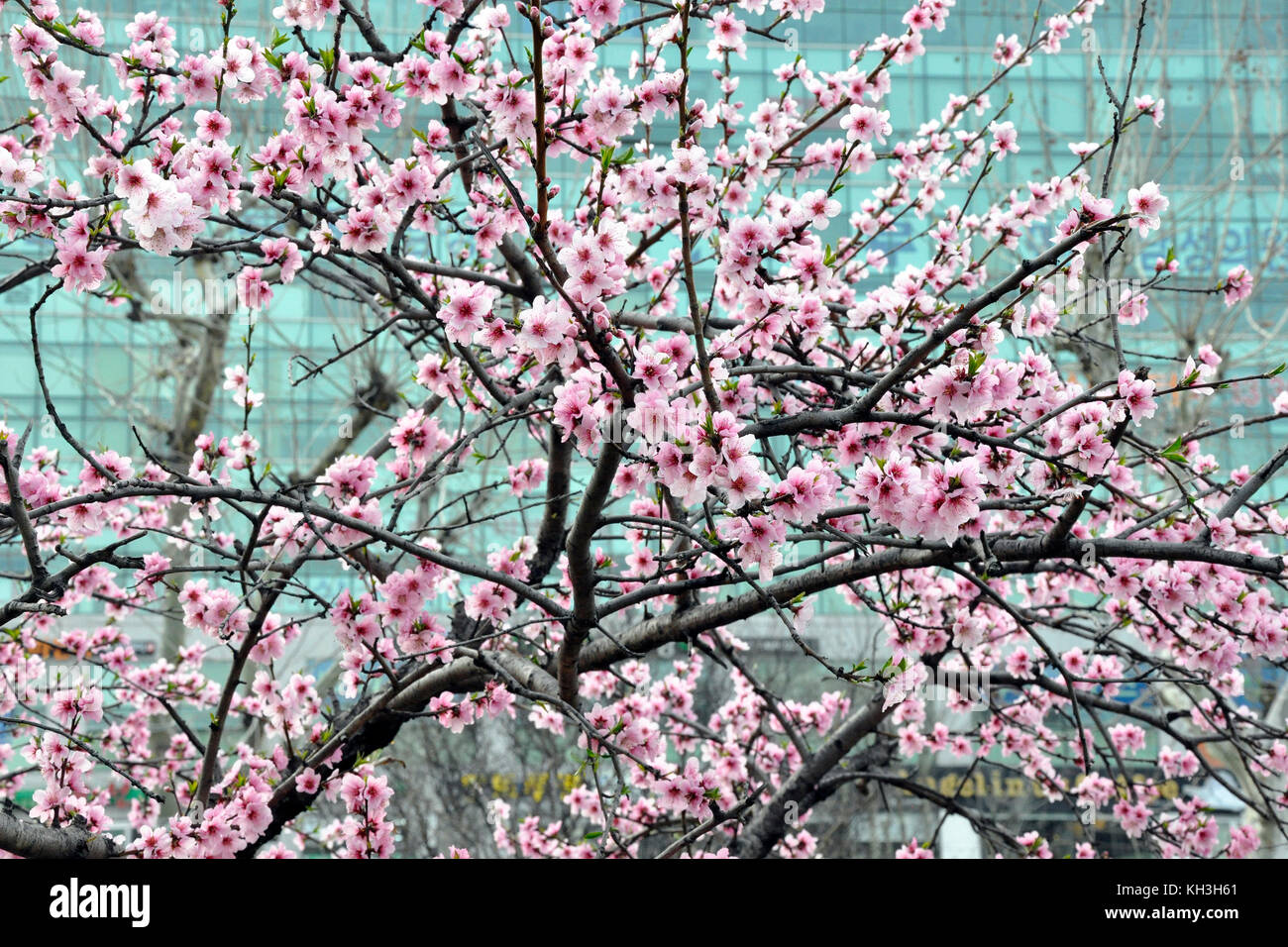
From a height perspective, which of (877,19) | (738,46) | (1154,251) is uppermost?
(877,19)

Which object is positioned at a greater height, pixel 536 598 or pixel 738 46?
pixel 738 46

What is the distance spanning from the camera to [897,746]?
565 centimetres

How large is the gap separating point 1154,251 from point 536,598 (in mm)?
15863

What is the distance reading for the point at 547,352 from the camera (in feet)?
8.55

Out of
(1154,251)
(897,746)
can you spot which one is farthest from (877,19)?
(897,746)
